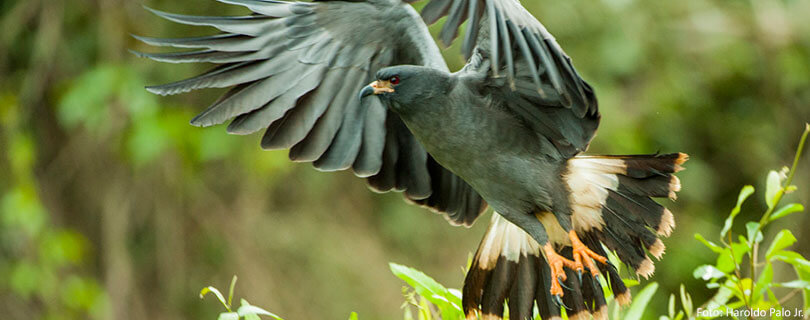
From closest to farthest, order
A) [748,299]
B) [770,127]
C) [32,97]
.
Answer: [748,299] < [32,97] < [770,127]

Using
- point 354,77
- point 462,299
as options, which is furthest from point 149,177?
point 462,299

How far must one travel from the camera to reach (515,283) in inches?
104

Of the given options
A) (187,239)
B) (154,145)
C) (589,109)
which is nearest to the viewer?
(589,109)

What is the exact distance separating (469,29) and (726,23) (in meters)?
4.18

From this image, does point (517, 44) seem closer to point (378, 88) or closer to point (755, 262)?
point (378, 88)

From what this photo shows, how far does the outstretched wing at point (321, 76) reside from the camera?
8.11 feet

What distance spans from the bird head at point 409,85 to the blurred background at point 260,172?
2361 millimetres

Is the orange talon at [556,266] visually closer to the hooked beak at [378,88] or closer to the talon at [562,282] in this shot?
the talon at [562,282]

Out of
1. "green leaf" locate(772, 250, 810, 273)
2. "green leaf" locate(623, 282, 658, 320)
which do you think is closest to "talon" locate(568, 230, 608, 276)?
"green leaf" locate(623, 282, 658, 320)

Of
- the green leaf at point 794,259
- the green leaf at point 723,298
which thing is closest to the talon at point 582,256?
the green leaf at point 723,298

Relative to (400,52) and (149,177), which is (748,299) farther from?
(149,177)

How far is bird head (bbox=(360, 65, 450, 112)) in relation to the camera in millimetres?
2365

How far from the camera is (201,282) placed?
5.52 meters

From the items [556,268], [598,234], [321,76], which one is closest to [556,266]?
[556,268]
